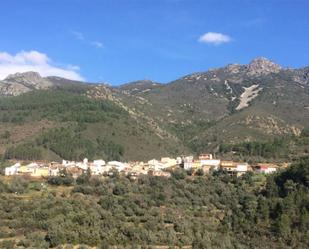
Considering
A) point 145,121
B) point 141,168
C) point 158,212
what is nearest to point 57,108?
point 145,121

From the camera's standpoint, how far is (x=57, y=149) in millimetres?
99812

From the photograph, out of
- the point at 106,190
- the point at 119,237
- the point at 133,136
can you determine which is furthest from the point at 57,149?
the point at 119,237

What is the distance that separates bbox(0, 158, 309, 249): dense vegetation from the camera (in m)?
37.4

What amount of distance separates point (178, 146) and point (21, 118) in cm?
3632

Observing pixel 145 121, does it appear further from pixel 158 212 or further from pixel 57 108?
pixel 158 212

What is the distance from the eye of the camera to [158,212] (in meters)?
46.5

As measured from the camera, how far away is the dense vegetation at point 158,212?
3738 centimetres

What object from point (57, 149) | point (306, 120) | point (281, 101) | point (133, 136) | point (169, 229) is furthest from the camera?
point (281, 101)

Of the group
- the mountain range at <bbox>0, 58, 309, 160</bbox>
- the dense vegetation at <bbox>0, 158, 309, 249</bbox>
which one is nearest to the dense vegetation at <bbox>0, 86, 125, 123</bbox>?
the mountain range at <bbox>0, 58, 309, 160</bbox>

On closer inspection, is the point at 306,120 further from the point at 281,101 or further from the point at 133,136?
the point at 133,136

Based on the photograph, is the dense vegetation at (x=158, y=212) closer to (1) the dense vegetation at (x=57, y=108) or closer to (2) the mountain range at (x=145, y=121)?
(2) the mountain range at (x=145, y=121)

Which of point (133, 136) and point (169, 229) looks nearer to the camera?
point (169, 229)

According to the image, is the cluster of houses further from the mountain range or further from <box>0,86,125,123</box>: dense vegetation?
<box>0,86,125,123</box>: dense vegetation

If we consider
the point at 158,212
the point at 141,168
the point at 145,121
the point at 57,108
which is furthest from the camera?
the point at 145,121
